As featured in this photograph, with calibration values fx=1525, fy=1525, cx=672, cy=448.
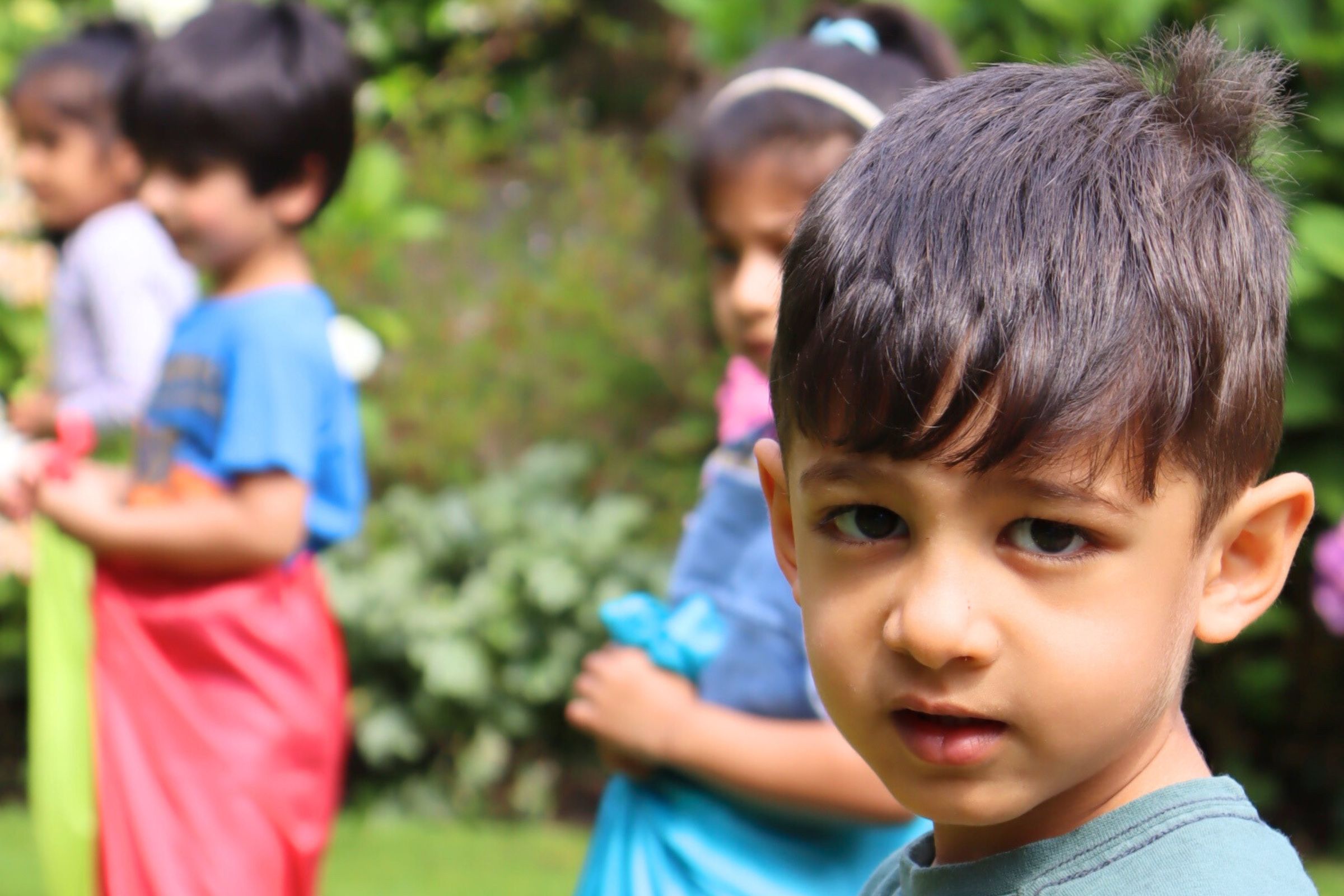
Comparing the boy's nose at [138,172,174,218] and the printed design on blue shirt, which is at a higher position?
the boy's nose at [138,172,174,218]

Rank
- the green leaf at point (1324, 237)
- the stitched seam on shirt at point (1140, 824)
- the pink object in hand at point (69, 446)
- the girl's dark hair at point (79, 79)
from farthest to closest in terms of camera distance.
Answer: the girl's dark hair at point (79, 79), the green leaf at point (1324, 237), the pink object in hand at point (69, 446), the stitched seam on shirt at point (1140, 824)

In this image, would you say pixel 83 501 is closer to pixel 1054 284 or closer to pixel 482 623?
pixel 1054 284

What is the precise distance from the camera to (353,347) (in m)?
3.92

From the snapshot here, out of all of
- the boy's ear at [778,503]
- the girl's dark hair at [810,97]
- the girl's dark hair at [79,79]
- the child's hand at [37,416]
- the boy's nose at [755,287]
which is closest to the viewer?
the boy's ear at [778,503]

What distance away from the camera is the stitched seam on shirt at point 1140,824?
120 cm

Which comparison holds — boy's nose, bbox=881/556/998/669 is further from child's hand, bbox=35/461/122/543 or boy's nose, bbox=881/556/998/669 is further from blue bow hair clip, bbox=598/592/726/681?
child's hand, bbox=35/461/122/543

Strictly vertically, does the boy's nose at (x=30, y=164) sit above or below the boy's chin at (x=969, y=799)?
above

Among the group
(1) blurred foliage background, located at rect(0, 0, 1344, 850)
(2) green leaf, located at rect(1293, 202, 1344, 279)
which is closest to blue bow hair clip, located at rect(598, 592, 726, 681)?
(2) green leaf, located at rect(1293, 202, 1344, 279)

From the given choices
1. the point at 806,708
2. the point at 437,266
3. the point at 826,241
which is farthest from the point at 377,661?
the point at 826,241

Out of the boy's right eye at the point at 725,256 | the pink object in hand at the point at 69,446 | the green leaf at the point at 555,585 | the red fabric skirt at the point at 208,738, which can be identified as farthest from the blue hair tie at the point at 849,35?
the green leaf at the point at 555,585

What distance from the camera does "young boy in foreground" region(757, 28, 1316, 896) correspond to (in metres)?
1.12

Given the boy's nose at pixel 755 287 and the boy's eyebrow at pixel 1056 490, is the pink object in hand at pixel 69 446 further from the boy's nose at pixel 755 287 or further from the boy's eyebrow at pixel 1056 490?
the boy's eyebrow at pixel 1056 490

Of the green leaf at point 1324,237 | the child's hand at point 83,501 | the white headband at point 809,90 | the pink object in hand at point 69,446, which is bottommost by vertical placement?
the child's hand at point 83,501

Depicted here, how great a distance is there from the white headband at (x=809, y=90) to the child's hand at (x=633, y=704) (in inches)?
33.8
